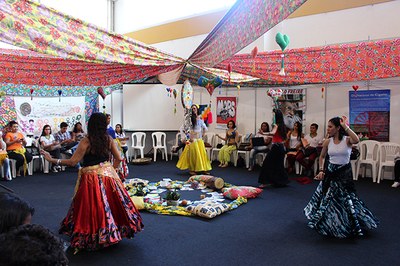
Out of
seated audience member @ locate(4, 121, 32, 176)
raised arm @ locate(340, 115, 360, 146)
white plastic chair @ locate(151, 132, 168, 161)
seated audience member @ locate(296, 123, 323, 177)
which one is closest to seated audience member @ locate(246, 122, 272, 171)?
seated audience member @ locate(296, 123, 323, 177)

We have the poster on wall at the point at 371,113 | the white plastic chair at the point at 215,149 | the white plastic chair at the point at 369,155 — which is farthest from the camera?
the white plastic chair at the point at 215,149

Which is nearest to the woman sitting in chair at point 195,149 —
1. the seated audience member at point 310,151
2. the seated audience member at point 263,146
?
the seated audience member at point 263,146

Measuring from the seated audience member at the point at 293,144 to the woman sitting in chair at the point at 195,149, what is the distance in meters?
1.96

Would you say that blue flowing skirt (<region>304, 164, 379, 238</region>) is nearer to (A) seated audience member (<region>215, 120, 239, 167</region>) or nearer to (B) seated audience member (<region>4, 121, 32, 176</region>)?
(A) seated audience member (<region>215, 120, 239, 167</region>)

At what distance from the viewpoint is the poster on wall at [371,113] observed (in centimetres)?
762

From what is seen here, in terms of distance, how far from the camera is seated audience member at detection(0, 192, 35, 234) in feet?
4.13

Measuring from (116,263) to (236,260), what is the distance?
1.16m

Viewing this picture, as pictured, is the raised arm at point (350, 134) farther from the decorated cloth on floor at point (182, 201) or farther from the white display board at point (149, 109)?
the white display board at point (149, 109)

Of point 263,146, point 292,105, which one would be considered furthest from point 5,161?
point 292,105

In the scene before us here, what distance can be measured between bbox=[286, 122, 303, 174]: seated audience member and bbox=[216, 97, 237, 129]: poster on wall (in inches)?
83.3

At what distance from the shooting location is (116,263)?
3.48 metres

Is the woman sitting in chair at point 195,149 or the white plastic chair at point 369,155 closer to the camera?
the white plastic chair at point 369,155

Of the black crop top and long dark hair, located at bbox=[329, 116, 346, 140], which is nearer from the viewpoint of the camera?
the black crop top

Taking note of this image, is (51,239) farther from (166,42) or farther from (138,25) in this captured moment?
(138,25)
